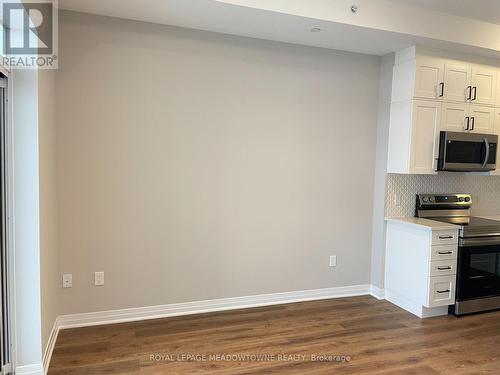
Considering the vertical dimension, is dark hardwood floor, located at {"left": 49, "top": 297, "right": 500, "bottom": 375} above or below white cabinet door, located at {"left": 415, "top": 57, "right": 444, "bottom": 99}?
below

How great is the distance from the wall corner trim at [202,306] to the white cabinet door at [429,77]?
6.85 feet

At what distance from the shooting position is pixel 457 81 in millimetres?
3805

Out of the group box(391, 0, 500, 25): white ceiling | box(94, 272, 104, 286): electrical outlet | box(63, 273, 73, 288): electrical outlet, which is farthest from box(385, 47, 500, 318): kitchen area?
box(63, 273, 73, 288): electrical outlet

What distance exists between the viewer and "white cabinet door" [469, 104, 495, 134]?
3887mm

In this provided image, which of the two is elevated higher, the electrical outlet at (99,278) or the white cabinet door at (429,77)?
the white cabinet door at (429,77)

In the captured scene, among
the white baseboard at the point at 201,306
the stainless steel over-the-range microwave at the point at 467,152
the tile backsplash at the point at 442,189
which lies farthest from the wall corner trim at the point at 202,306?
the stainless steel over-the-range microwave at the point at 467,152

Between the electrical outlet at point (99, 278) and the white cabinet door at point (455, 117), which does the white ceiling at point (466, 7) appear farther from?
the electrical outlet at point (99, 278)

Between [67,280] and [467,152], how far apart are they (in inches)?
153

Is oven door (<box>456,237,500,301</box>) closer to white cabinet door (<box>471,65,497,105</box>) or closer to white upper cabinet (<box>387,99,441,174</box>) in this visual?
white upper cabinet (<box>387,99,441,174</box>)

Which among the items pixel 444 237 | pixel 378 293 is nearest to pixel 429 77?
pixel 444 237

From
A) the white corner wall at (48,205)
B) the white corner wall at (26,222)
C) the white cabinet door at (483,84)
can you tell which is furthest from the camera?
the white cabinet door at (483,84)

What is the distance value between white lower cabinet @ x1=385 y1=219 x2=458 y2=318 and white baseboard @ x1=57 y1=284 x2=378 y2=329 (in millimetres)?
565

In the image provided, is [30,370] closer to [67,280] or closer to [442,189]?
[67,280]

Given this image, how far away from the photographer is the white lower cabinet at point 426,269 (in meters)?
3.52
